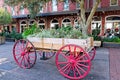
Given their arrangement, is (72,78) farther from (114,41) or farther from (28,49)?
(114,41)

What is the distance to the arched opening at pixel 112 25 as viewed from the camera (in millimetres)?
14594

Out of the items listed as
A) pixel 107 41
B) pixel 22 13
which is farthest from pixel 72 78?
pixel 22 13

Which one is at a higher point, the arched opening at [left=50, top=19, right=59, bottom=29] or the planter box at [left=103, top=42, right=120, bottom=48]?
the arched opening at [left=50, top=19, right=59, bottom=29]

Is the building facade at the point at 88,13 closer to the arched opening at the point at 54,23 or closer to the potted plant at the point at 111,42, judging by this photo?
the arched opening at the point at 54,23

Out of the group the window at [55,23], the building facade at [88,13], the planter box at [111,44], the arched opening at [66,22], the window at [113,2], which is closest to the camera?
the planter box at [111,44]

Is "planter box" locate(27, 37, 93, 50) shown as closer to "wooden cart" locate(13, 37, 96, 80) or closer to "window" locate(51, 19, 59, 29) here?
"wooden cart" locate(13, 37, 96, 80)

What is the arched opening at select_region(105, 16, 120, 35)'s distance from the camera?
14.6 metres

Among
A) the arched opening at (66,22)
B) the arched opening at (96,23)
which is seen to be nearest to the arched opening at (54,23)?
the arched opening at (66,22)

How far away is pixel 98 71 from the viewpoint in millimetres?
5230

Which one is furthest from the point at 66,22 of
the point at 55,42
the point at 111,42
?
the point at 55,42

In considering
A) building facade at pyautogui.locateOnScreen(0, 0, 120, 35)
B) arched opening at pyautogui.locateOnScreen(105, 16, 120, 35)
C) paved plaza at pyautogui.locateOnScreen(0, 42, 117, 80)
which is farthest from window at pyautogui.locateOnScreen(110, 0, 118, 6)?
paved plaza at pyautogui.locateOnScreen(0, 42, 117, 80)

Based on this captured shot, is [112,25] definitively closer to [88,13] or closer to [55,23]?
[88,13]

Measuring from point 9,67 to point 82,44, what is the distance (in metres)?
3.08

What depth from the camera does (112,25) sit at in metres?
14.9
